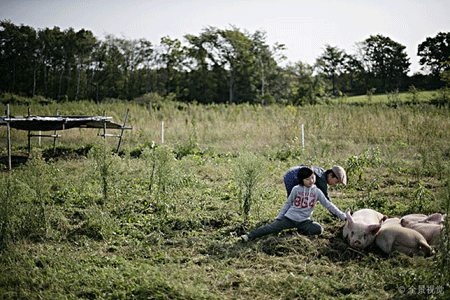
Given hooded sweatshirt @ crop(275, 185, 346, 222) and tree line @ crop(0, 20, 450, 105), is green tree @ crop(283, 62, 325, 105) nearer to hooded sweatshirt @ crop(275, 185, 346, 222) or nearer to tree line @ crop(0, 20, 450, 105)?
tree line @ crop(0, 20, 450, 105)

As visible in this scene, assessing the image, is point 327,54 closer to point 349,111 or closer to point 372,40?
point 372,40

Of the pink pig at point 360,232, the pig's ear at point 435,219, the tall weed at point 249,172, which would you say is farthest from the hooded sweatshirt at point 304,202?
the pig's ear at point 435,219

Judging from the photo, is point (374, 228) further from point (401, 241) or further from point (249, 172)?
point (249, 172)

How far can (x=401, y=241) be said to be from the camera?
436 centimetres

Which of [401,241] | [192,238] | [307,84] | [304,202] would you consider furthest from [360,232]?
[307,84]

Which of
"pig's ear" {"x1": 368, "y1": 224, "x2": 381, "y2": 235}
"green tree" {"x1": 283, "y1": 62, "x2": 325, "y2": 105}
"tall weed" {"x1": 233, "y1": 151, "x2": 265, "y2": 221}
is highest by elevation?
"green tree" {"x1": 283, "y1": 62, "x2": 325, "y2": 105}

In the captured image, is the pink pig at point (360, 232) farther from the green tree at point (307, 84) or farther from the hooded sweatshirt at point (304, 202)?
the green tree at point (307, 84)

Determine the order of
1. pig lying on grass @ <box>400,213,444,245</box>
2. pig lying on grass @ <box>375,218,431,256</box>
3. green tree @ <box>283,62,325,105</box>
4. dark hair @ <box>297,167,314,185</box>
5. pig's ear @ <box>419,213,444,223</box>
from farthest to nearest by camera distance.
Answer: green tree @ <box>283,62,325,105</box>
dark hair @ <box>297,167,314,185</box>
pig's ear @ <box>419,213,444,223</box>
pig lying on grass @ <box>400,213,444,245</box>
pig lying on grass @ <box>375,218,431,256</box>

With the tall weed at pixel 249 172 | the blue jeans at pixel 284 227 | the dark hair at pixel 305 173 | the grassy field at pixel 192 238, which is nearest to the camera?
the grassy field at pixel 192 238

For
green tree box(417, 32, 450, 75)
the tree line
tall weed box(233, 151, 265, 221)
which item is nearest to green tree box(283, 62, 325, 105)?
the tree line

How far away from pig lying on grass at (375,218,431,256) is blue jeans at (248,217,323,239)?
0.80 m

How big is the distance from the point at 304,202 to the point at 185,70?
32.7m

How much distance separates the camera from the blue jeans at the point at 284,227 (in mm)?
5059

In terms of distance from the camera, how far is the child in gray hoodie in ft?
16.3
